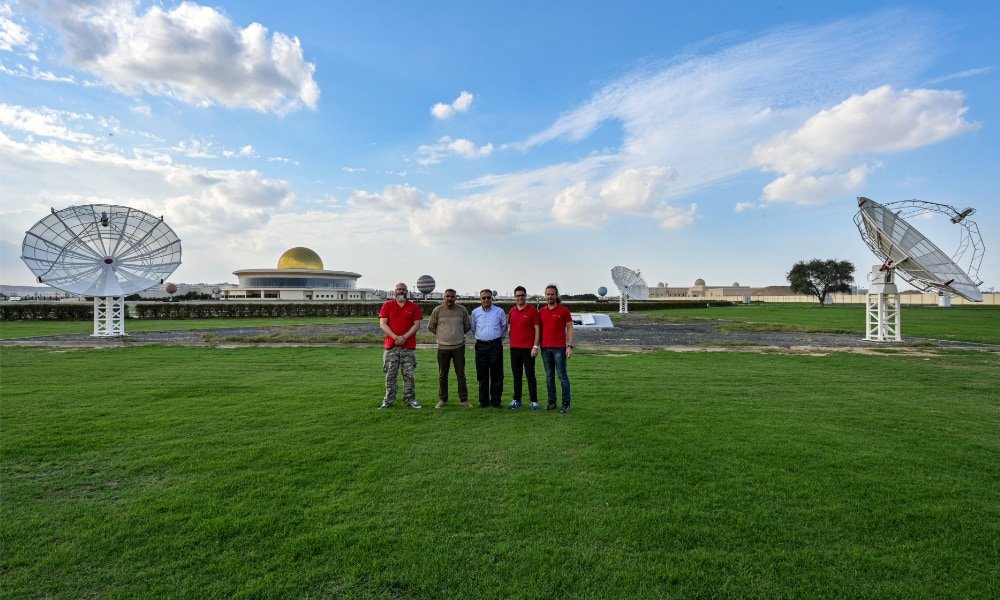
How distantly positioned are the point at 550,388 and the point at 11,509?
254 inches

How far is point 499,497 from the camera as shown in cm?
491

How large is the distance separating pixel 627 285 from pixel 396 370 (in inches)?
1730

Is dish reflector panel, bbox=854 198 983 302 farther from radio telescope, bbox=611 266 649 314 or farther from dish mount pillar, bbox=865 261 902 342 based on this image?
radio telescope, bbox=611 266 649 314

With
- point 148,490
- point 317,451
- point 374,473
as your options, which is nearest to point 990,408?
point 374,473

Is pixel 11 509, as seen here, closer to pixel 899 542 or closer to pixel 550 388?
pixel 550 388

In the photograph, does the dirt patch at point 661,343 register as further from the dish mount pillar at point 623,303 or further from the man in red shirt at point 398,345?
the dish mount pillar at point 623,303

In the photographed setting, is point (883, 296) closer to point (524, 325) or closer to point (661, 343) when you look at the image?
point (661, 343)

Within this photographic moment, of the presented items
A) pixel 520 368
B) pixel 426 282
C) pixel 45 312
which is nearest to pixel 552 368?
pixel 520 368

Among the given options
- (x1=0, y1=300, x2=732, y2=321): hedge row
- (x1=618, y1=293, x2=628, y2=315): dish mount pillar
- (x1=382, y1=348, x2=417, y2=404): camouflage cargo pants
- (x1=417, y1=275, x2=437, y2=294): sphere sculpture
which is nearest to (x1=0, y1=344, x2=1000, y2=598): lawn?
(x1=382, y1=348, x2=417, y2=404): camouflage cargo pants

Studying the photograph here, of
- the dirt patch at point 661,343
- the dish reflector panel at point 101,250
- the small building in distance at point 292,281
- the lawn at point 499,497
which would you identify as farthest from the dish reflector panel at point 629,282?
the small building in distance at point 292,281

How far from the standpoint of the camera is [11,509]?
185 inches

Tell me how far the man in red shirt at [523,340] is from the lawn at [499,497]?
558 mm

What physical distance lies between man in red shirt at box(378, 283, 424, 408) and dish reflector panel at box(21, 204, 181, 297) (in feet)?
71.0

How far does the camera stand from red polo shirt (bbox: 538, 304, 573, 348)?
334 inches
